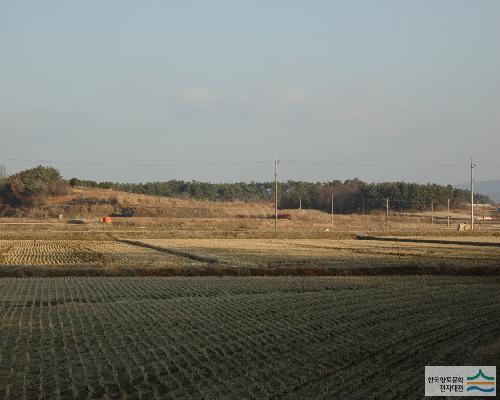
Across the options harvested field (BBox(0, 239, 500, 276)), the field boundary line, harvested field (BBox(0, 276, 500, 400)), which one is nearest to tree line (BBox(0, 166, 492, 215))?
the field boundary line

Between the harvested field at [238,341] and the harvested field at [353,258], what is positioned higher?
the harvested field at [238,341]

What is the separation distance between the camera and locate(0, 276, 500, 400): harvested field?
9445mm

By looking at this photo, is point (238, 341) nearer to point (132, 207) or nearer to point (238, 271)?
point (238, 271)

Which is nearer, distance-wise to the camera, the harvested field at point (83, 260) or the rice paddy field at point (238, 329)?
the rice paddy field at point (238, 329)

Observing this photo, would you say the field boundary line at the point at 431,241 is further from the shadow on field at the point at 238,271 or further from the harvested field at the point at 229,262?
→ the shadow on field at the point at 238,271

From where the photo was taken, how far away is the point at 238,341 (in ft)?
41.3

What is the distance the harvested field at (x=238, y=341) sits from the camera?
9.45 metres

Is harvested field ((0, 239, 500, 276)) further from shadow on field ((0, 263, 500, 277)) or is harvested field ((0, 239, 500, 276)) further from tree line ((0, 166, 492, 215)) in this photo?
tree line ((0, 166, 492, 215))

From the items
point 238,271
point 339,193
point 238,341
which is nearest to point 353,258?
point 238,271

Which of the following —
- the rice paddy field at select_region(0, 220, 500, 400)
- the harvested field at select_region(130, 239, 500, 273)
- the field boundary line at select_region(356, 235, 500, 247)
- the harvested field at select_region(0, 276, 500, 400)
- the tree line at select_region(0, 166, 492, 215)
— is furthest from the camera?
the tree line at select_region(0, 166, 492, 215)

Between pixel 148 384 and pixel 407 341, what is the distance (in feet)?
17.3

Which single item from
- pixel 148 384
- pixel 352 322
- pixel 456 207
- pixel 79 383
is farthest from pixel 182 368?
pixel 456 207

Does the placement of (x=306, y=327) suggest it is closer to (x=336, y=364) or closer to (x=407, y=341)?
(x=407, y=341)

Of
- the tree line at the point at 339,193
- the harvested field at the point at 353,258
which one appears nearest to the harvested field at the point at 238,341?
the harvested field at the point at 353,258
